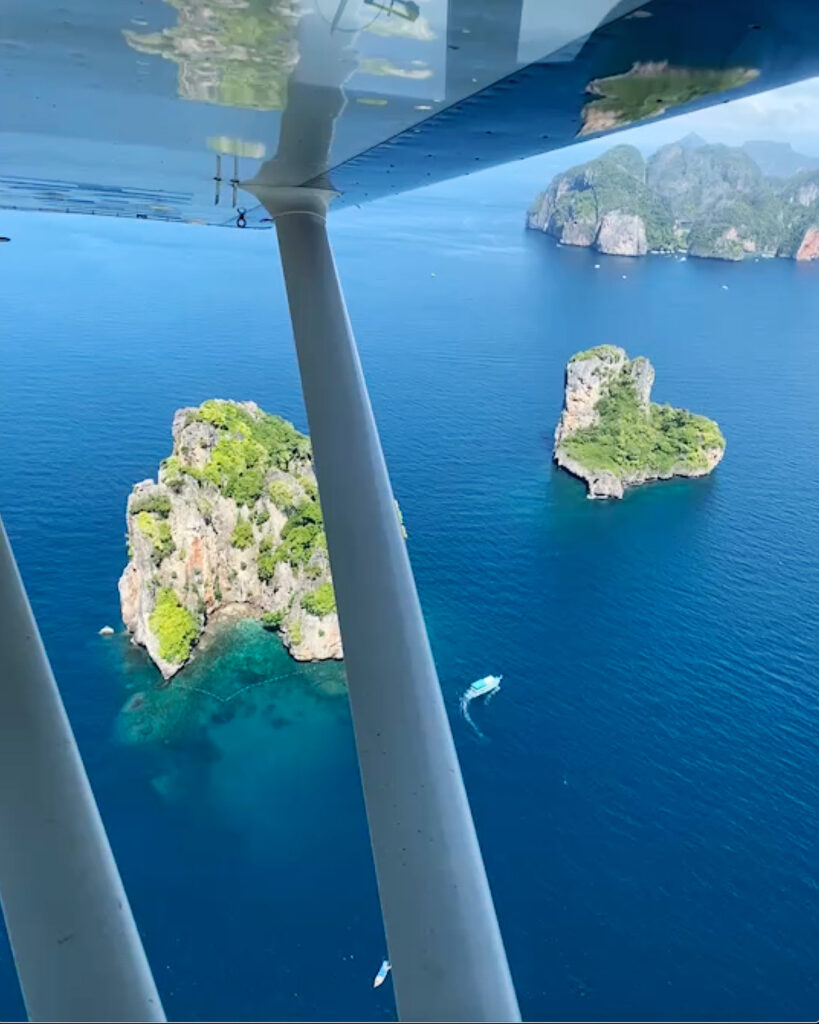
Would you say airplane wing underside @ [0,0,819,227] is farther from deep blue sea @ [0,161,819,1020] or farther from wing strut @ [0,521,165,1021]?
deep blue sea @ [0,161,819,1020]

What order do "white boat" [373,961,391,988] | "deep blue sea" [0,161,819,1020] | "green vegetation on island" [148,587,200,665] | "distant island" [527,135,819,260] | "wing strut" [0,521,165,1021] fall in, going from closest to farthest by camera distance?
"wing strut" [0,521,165,1021] < "white boat" [373,961,391,988] < "deep blue sea" [0,161,819,1020] < "green vegetation on island" [148,587,200,665] < "distant island" [527,135,819,260]

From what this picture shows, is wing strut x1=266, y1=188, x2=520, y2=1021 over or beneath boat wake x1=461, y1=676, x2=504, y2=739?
over

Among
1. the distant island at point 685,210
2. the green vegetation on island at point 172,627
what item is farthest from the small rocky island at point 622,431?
the distant island at point 685,210

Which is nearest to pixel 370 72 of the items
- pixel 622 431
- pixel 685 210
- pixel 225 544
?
pixel 225 544

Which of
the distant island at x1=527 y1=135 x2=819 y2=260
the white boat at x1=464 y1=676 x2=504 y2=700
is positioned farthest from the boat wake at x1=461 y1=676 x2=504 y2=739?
the distant island at x1=527 y1=135 x2=819 y2=260

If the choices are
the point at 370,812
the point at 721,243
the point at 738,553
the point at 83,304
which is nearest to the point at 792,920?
the point at 738,553

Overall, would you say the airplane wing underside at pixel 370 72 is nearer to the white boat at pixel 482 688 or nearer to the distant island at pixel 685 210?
the white boat at pixel 482 688

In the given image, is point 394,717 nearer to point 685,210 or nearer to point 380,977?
point 380,977

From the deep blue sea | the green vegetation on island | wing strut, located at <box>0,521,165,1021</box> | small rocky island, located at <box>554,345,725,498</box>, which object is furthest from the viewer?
small rocky island, located at <box>554,345,725,498</box>

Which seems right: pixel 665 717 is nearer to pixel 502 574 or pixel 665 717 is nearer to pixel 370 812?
pixel 502 574
